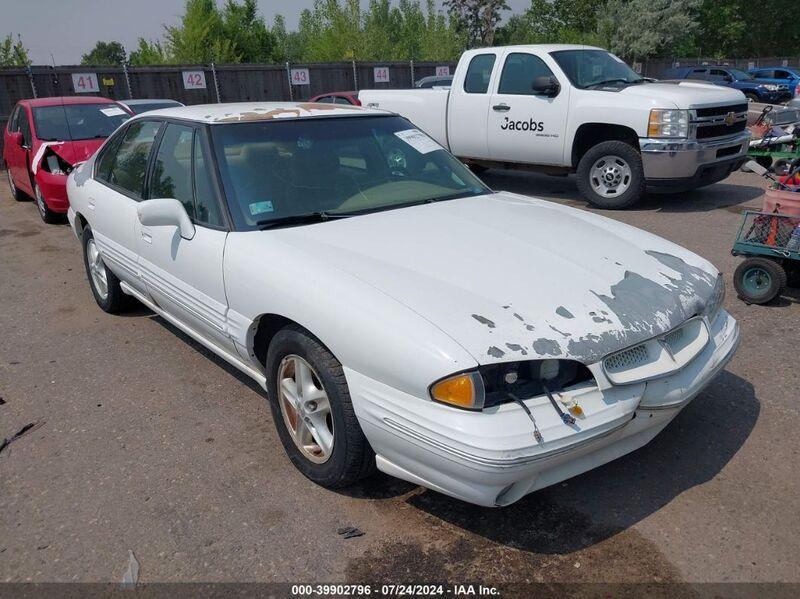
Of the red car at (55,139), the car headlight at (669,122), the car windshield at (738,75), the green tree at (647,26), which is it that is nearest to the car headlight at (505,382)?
the car headlight at (669,122)

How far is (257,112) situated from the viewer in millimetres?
3820

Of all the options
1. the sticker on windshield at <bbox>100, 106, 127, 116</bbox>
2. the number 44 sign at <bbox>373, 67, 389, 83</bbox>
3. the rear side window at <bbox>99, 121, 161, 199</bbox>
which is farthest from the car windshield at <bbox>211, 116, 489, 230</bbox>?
the number 44 sign at <bbox>373, 67, 389, 83</bbox>

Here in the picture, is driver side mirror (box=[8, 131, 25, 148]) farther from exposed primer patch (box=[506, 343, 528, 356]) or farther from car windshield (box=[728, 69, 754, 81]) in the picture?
car windshield (box=[728, 69, 754, 81])

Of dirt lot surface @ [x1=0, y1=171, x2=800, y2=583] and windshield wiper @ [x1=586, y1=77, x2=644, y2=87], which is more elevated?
windshield wiper @ [x1=586, y1=77, x2=644, y2=87]

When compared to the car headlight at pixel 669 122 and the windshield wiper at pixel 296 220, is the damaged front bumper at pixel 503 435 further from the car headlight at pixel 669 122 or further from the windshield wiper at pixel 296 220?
the car headlight at pixel 669 122

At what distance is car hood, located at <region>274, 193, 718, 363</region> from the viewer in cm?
244

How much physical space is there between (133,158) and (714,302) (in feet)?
12.2

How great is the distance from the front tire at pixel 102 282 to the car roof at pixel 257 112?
144cm

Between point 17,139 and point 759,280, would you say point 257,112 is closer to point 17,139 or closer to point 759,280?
point 759,280

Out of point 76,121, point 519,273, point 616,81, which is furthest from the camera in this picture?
Result: point 76,121

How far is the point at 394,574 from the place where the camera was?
2.49m

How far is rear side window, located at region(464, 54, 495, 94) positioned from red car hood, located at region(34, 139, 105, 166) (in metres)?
5.13

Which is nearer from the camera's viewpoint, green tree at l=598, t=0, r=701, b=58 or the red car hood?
the red car hood

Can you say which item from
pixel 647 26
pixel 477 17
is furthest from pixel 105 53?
pixel 647 26
